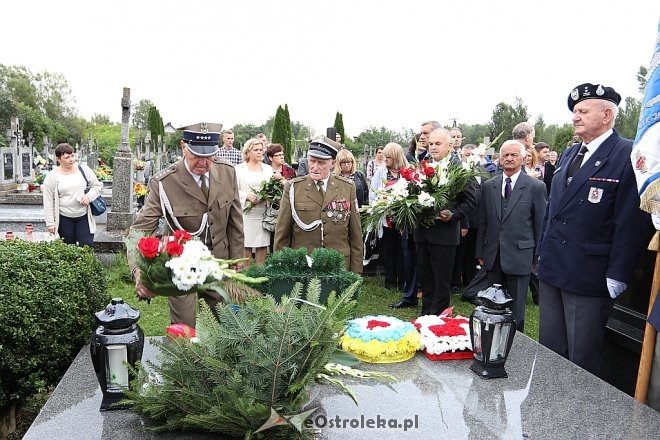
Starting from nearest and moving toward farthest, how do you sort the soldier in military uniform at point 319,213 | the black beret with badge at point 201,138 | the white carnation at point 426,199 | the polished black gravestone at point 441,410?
1. the polished black gravestone at point 441,410
2. the black beret with badge at point 201,138
3. the soldier in military uniform at point 319,213
4. the white carnation at point 426,199

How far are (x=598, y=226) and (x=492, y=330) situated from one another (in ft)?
4.46

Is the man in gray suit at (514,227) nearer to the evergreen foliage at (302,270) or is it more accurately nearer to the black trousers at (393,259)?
the evergreen foliage at (302,270)

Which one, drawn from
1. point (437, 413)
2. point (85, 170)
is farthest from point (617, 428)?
point (85, 170)

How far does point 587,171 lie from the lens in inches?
144

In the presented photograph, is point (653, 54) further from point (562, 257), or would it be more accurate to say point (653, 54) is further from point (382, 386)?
point (382, 386)

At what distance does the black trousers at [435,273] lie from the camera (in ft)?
18.6

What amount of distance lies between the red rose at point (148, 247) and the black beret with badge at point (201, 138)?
1536mm

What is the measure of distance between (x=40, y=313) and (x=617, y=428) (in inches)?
119

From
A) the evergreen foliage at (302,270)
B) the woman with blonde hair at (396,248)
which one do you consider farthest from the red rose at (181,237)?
the woman with blonde hair at (396,248)

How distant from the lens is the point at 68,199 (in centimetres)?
701

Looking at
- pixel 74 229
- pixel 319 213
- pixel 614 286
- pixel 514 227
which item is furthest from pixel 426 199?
pixel 74 229

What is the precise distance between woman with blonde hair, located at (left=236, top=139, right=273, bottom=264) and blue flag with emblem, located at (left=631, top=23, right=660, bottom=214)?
4.85 metres

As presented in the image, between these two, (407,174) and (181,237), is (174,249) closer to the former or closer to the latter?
(181,237)

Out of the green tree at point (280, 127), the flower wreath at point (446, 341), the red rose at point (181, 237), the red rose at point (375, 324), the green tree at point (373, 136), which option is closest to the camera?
the red rose at point (181, 237)
